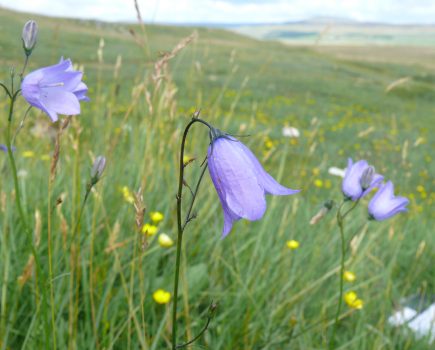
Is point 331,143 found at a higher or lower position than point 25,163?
lower

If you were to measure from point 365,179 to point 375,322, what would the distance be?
1201 millimetres

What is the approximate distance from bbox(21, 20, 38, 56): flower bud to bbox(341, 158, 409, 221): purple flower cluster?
0.91 m

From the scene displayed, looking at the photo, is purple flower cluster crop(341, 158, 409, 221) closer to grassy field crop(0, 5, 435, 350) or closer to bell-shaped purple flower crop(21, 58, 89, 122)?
grassy field crop(0, 5, 435, 350)

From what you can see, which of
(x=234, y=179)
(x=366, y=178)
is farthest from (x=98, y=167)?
(x=366, y=178)

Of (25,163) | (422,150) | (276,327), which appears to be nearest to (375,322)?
(276,327)

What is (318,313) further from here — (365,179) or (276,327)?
(365,179)

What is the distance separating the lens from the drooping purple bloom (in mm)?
1442

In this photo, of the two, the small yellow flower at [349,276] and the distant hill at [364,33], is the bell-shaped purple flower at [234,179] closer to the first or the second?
the small yellow flower at [349,276]

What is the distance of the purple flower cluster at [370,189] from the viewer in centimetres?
149

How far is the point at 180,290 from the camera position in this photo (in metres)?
2.19

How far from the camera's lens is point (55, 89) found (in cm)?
112

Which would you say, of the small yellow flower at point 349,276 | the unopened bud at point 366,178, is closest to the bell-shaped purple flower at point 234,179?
the unopened bud at point 366,178

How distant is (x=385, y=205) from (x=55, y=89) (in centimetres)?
100

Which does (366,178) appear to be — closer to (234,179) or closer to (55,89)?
(234,179)
